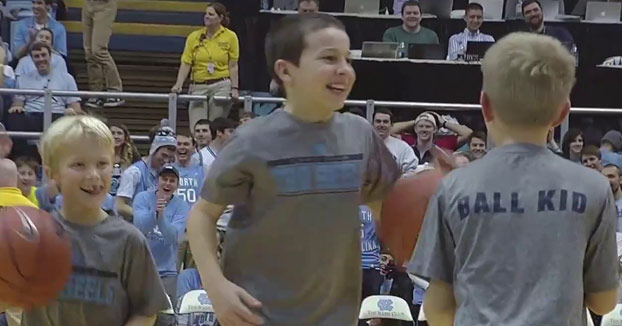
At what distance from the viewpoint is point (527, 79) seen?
2.95 metres

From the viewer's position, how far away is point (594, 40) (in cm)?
1327

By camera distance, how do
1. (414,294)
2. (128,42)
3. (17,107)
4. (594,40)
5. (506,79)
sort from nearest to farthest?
1. (506,79)
2. (414,294)
3. (17,107)
4. (594,40)
5. (128,42)

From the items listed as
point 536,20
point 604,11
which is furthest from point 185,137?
point 604,11

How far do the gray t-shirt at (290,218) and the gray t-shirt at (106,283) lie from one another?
28 cm

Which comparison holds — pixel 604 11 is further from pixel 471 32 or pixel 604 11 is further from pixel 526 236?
pixel 526 236

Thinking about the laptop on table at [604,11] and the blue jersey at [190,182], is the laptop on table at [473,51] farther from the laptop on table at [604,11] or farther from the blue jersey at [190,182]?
the blue jersey at [190,182]

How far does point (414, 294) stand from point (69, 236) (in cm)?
555

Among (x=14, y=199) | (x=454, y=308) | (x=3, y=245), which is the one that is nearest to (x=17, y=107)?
(x=14, y=199)

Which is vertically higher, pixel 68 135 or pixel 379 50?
pixel 68 135

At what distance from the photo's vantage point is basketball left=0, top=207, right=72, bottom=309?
140 inches

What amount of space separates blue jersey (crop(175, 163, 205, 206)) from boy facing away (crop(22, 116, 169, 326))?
20.1ft

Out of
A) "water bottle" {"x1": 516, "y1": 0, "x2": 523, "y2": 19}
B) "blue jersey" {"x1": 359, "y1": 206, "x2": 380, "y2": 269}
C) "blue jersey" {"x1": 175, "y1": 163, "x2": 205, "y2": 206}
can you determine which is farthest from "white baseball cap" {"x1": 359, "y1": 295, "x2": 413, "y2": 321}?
"water bottle" {"x1": 516, "y1": 0, "x2": 523, "y2": 19}

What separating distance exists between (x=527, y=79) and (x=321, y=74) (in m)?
0.83

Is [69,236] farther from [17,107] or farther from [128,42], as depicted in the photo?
[128,42]
